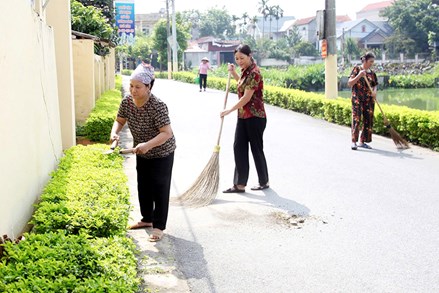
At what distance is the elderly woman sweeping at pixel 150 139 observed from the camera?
5.04 m

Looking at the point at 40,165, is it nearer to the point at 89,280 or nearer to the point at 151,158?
the point at 151,158

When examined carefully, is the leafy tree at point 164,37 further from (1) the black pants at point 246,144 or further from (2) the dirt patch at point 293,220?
(2) the dirt patch at point 293,220

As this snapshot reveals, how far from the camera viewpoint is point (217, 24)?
119438 mm

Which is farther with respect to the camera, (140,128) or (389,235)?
(389,235)

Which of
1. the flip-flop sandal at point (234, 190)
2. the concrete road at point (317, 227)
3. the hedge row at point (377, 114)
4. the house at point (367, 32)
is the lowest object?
the concrete road at point (317, 227)

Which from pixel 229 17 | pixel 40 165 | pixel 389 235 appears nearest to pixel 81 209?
pixel 40 165

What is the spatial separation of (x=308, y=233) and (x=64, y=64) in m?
4.83

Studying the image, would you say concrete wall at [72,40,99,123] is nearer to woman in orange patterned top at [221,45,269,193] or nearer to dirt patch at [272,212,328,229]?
woman in orange patterned top at [221,45,269,193]

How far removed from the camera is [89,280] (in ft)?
10.3

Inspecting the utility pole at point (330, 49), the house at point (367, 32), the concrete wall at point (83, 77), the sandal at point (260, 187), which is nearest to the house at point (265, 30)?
the house at point (367, 32)

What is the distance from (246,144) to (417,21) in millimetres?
64970

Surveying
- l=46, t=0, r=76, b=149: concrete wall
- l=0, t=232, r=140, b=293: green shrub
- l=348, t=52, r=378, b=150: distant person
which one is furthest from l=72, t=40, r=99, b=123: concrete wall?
l=0, t=232, r=140, b=293: green shrub

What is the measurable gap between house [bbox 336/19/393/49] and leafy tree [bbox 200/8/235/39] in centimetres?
3336

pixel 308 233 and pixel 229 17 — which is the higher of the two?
pixel 229 17
